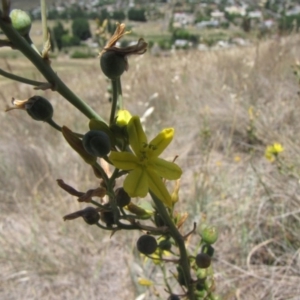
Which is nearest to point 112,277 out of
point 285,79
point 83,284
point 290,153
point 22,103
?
point 83,284

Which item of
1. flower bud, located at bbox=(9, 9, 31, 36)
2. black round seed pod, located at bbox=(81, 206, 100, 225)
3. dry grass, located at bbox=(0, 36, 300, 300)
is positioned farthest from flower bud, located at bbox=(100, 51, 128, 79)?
dry grass, located at bbox=(0, 36, 300, 300)

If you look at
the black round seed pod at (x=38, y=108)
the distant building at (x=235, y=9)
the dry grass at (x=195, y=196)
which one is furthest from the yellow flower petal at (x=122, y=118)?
the distant building at (x=235, y=9)

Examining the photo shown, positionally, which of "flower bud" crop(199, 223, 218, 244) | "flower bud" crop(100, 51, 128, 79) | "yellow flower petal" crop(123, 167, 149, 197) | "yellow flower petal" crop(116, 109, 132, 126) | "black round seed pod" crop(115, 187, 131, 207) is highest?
"flower bud" crop(100, 51, 128, 79)

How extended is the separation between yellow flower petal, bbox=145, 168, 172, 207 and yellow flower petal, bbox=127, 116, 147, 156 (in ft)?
0.16

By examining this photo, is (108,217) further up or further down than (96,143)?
further down

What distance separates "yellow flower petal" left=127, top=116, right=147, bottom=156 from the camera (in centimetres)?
80

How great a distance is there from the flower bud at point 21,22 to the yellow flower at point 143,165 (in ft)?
0.79

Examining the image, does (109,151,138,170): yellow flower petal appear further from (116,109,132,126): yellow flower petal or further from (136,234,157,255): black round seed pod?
(136,234,157,255): black round seed pod

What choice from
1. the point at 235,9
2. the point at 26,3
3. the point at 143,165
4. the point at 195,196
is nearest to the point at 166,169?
the point at 143,165

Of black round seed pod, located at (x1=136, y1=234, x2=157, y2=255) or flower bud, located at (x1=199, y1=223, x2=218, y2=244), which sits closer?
black round seed pod, located at (x1=136, y1=234, x2=157, y2=255)

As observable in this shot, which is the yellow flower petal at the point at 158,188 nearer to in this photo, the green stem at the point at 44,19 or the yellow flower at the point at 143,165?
the yellow flower at the point at 143,165

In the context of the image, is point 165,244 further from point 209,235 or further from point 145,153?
point 145,153

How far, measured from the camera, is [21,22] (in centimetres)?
75

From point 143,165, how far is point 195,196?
231 cm
